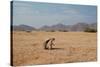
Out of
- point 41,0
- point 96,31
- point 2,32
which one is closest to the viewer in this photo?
point 2,32

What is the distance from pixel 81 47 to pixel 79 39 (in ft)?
0.36

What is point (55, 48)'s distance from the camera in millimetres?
2570

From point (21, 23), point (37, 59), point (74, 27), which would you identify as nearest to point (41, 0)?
point (21, 23)

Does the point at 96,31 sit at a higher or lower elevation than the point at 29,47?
higher

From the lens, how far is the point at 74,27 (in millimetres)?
2648

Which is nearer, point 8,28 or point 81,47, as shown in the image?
point 8,28

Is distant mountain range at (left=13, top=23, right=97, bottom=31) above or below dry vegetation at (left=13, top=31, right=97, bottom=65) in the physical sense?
above

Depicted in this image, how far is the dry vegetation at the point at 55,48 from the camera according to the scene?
2.44 metres

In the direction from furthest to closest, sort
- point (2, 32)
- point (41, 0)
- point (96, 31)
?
point (96, 31), point (41, 0), point (2, 32)

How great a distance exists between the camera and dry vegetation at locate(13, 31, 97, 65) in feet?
7.99

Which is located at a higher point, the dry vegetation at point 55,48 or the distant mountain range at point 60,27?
the distant mountain range at point 60,27

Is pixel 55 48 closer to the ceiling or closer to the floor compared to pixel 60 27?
closer to the floor

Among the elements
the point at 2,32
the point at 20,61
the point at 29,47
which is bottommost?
the point at 20,61

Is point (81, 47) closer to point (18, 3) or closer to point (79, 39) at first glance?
point (79, 39)
